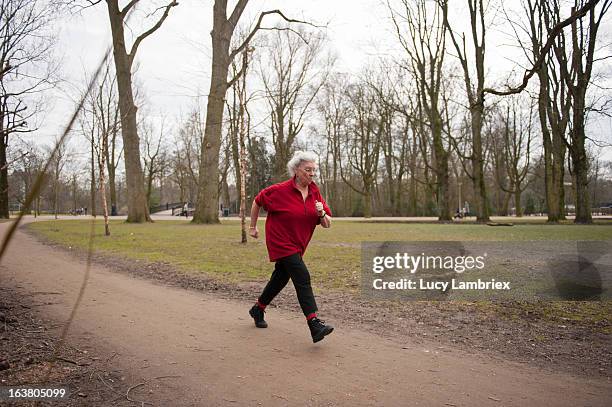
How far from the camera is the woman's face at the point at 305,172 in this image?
486 cm

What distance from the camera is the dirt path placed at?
3409 millimetres

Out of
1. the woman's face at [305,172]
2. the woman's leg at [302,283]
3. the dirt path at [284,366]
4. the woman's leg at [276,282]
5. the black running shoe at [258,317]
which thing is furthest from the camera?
the black running shoe at [258,317]

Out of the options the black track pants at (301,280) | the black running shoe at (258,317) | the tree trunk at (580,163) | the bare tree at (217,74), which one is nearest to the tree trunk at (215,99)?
the bare tree at (217,74)

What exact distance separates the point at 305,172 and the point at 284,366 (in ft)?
6.37

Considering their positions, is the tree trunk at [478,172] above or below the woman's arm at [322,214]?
above

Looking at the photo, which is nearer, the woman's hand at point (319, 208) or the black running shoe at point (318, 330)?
the black running shoe at point (318, 330)

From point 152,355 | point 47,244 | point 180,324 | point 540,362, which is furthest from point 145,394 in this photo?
point 47,244

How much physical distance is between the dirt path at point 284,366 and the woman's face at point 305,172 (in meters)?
1.69

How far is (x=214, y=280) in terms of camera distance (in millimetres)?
8492

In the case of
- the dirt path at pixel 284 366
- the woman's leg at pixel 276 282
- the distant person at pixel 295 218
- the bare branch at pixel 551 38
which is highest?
the bare branch at pixel 551 38

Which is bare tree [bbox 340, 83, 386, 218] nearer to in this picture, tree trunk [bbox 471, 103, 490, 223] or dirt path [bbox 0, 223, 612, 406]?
tree trunk [bbox 471, 103, 490, 223]

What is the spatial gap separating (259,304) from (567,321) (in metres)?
3.68

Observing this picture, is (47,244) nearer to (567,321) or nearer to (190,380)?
(190,380)

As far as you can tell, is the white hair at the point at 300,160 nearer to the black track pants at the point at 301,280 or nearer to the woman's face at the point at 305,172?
the woman's face at the point at 305,172
